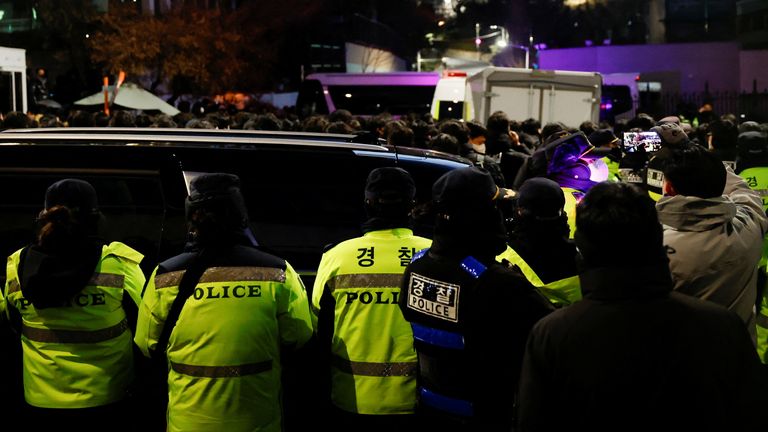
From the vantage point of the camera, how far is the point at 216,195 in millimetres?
3840

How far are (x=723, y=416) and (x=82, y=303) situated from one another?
9.60ft

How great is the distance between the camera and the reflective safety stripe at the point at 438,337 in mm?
3439

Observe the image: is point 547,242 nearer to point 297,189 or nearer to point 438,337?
point 438,337

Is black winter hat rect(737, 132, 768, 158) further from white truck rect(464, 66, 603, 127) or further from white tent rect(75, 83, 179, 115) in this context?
white tent rect(75, 83, 179, 115)

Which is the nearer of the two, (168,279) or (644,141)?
(168,279)

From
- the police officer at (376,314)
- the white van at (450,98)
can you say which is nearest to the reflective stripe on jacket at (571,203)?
the police officer at (376,314)

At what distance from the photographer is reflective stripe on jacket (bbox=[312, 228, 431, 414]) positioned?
4.07 metres

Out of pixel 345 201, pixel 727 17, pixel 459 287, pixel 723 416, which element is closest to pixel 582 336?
pixel 723 416

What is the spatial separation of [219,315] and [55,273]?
84cm

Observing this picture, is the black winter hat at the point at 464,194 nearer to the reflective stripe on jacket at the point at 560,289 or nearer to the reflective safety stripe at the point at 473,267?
the reflective safety stripe at the point at 473,267

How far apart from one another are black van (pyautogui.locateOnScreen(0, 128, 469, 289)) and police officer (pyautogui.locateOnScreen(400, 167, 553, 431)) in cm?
167

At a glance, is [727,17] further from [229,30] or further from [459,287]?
[459,287]

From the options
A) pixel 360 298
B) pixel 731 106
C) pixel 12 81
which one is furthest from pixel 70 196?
pixel 731 106

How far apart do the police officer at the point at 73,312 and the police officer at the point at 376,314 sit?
1.00 metres
